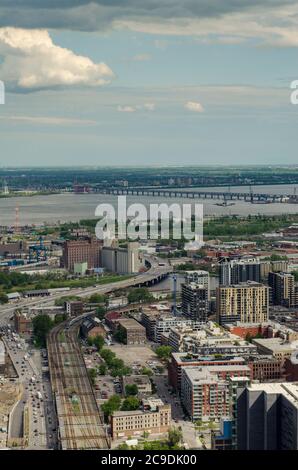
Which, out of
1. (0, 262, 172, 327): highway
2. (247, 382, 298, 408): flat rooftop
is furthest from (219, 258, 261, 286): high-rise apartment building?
(247, 382, 298, 408): flat rooftop

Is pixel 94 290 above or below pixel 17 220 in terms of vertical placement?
below

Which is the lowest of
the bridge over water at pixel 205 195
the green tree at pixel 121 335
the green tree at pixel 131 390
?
the green tree at pixel 121 335

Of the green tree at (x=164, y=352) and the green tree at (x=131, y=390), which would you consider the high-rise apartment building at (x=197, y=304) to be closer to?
the green tree at (x=164, y=352)

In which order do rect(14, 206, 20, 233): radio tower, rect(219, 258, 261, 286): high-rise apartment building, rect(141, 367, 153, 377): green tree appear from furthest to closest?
rect(14, 206, 20, 233): radio tower
rect(219, 258, 261, 286): high-rise apartment building
rect(141, 367, 153, 377): green tree

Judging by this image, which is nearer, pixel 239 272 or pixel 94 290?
pixel 239 272

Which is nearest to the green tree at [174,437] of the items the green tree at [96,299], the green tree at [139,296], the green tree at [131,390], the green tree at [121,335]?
the green tree at [131,390]

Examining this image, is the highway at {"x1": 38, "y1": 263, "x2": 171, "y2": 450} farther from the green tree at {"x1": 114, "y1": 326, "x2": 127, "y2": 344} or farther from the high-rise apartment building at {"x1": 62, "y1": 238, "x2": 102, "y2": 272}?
the high-rise apartment building at {"x1": 62, "y1": 238, "x2": 102, "y2": 272}

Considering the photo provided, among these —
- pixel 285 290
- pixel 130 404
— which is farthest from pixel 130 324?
pixel 130 404

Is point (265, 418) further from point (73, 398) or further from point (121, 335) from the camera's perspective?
point (121, 335)

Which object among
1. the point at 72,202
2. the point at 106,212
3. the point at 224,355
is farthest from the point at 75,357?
the point at 72,202
